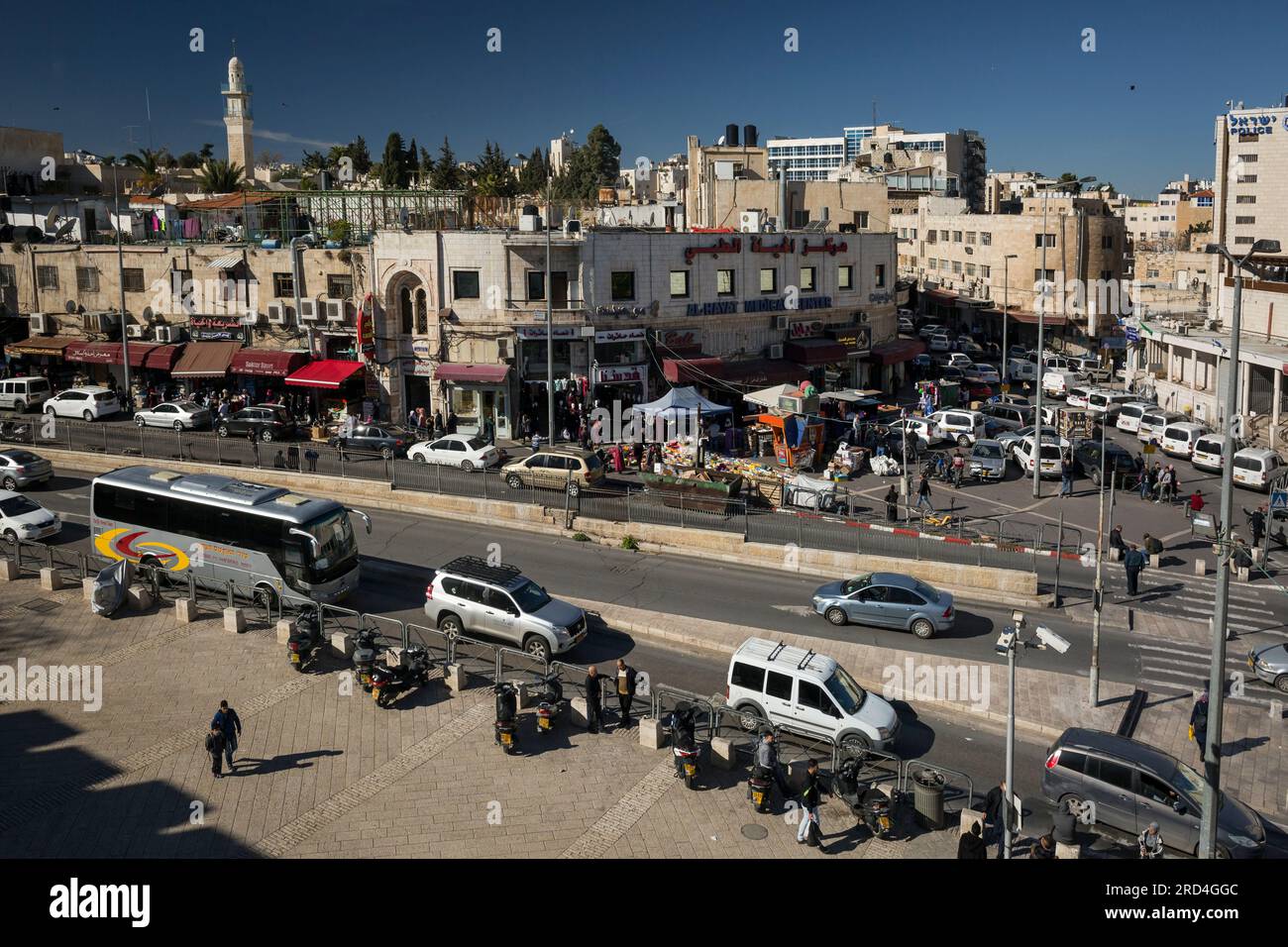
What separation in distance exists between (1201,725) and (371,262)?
122 ft

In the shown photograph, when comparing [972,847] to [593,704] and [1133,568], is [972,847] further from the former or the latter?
[1133,568]

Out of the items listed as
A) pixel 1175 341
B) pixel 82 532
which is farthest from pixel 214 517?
pixel 1175 341

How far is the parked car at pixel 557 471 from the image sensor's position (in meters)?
32.8

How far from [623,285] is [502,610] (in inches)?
1006

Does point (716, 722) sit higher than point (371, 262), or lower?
lower

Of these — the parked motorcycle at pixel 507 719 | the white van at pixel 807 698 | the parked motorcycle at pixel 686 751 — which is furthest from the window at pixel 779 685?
the parked motorcycle at pixel 507 719

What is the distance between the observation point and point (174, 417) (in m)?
42.0

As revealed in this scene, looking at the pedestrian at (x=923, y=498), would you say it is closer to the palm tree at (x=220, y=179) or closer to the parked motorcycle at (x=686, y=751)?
the parked motorcycle at (x=686, y=751)

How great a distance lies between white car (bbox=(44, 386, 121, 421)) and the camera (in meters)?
43.8

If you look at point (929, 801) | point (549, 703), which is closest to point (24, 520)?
point (549, 703)

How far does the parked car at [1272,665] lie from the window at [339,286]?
3872 cm

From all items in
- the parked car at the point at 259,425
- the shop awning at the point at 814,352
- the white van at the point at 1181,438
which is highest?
the shop awning at the point at 814,352
